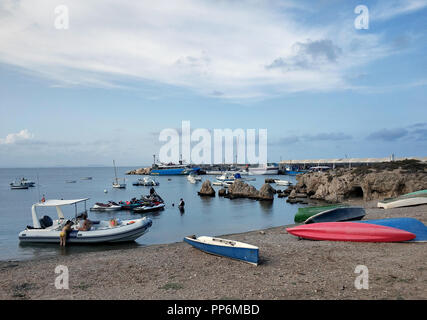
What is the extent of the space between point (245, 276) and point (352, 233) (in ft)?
22.0

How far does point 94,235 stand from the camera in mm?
18281

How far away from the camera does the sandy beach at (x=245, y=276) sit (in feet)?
26.0

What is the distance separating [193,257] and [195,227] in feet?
42.9

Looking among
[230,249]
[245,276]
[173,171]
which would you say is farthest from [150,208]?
Result: [173,171]

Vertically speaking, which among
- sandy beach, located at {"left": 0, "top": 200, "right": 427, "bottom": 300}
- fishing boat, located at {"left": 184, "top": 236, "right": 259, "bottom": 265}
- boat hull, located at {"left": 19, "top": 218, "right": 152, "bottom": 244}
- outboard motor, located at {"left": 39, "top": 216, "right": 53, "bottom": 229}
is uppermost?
fishing boat, located at {"left": 184, "top": 236, "right": 259, "bottom": 265}

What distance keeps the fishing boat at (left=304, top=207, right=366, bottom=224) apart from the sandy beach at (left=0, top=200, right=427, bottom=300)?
5564 millimetres

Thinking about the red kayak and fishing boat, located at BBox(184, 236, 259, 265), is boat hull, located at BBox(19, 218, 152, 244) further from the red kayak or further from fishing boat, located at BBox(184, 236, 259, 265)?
the red kayak

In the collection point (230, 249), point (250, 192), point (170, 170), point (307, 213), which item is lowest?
point (250, 192)

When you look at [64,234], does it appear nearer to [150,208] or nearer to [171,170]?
[150,208]

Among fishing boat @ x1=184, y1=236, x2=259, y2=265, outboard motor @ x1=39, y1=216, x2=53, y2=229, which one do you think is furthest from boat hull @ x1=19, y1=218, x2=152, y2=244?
fishing boat @ x1=184, y1=236, x2=259, y2=265

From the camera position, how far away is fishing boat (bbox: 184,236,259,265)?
10265mm

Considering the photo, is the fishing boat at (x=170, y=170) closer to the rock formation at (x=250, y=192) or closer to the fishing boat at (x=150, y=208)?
the rock formation at (x=250, y=192)

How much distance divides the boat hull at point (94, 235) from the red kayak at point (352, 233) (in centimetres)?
907

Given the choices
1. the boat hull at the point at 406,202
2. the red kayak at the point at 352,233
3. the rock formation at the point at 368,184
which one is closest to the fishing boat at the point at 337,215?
the red kayak at the point at 352,233
